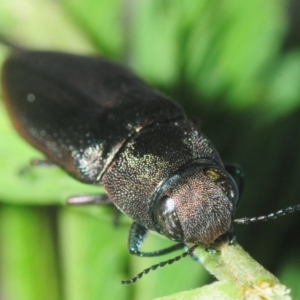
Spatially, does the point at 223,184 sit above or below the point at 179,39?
below

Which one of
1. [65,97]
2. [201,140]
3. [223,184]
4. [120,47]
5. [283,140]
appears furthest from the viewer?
[120,47]

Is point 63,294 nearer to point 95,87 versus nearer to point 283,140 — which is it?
point 95,87

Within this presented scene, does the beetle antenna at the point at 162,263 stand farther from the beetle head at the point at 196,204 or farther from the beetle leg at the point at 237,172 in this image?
the beetle leg at the point at 237,172

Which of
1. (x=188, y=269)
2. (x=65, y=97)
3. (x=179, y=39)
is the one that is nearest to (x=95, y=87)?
(x=65, y=97)

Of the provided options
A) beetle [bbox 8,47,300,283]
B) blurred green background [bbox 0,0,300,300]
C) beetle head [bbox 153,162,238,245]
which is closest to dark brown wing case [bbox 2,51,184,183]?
beetle [bbox 8,47,300,283]

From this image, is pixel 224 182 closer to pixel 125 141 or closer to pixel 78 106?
pixel 125 141

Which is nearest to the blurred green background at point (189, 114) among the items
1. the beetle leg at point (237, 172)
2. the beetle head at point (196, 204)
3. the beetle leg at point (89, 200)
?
the beetle leg at point (89, 200)

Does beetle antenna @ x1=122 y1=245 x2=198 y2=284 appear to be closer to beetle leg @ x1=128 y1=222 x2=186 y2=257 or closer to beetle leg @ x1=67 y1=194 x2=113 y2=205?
beetle leg @ x1=128 y1=222 x2=186 y2=257
